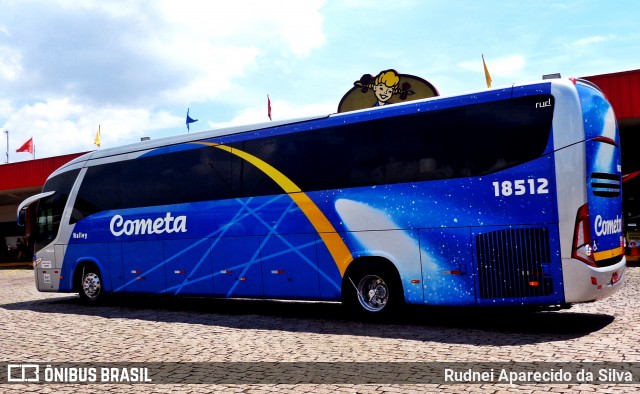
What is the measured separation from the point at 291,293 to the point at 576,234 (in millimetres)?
4845

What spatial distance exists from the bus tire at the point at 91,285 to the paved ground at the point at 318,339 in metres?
1.43

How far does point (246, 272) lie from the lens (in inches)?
439

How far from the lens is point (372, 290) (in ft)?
32.0

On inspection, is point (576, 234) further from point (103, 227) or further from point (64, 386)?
point (103, 227)

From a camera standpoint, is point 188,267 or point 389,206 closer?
point 389,206

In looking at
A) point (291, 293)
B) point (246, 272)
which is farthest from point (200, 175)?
point (291, 293)

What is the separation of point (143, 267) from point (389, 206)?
6.10 m

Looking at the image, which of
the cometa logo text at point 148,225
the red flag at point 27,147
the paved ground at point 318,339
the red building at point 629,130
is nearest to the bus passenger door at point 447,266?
the paved ground at point 318,339

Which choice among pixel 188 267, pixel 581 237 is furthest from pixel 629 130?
pixel 188 267

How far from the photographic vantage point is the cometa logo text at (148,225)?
12.1 meters

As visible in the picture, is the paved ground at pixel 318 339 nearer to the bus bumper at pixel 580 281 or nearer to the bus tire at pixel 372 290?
the bus tire at pixel 372 290

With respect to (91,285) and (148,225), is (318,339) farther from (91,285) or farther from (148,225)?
(91,285)

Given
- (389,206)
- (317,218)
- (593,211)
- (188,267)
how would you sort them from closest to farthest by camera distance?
(593,211)
(389,206)
(317,218)
(188,267)

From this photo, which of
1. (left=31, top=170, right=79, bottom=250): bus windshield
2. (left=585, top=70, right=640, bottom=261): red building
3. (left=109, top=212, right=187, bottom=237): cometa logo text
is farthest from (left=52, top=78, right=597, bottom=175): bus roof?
(left=585, top=70, right=640, bottom=261): red building
